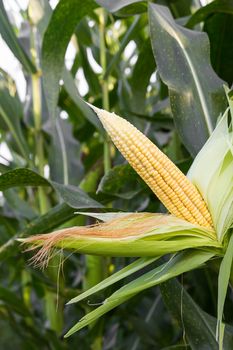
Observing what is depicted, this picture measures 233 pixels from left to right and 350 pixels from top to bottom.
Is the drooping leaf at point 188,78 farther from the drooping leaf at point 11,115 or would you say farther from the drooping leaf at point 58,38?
the drooping leaf at point 11,115

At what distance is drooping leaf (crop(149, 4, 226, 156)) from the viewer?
0.82 meters

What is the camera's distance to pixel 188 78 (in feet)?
2.81


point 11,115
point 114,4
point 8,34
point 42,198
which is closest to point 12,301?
point 42,198

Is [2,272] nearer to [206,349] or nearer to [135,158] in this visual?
[206,349]

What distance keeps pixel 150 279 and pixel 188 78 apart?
359mm

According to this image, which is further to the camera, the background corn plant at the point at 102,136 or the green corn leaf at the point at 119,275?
the background corn plant at the point at 102,136

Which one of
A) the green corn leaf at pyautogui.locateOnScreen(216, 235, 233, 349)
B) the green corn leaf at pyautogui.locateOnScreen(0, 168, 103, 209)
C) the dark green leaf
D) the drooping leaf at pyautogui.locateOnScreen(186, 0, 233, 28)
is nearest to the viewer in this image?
the green corn leaf at pyautogui.locateOnScreen(216, 235, 233, 349)

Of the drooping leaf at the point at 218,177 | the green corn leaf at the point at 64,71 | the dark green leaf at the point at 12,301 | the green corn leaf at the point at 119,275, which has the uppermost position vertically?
the green corn leaf at the point at 64,71

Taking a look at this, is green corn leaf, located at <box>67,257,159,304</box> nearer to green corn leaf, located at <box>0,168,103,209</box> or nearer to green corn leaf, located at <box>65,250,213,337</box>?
green corn leaf, located at <box>65,250,213,337</box>

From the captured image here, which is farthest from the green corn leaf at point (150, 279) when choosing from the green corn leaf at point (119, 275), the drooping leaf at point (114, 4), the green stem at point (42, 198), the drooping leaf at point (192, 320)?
the green stem at point (42, 198)

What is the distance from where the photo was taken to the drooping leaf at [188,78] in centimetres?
82

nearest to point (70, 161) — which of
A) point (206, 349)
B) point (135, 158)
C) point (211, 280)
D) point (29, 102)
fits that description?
point (29, 102)

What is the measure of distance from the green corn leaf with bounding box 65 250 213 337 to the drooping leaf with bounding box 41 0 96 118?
1.48ft

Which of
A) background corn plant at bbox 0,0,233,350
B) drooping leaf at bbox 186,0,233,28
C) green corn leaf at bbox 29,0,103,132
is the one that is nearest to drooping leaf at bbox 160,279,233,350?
background corn plant at bbox 0,0,233,350
